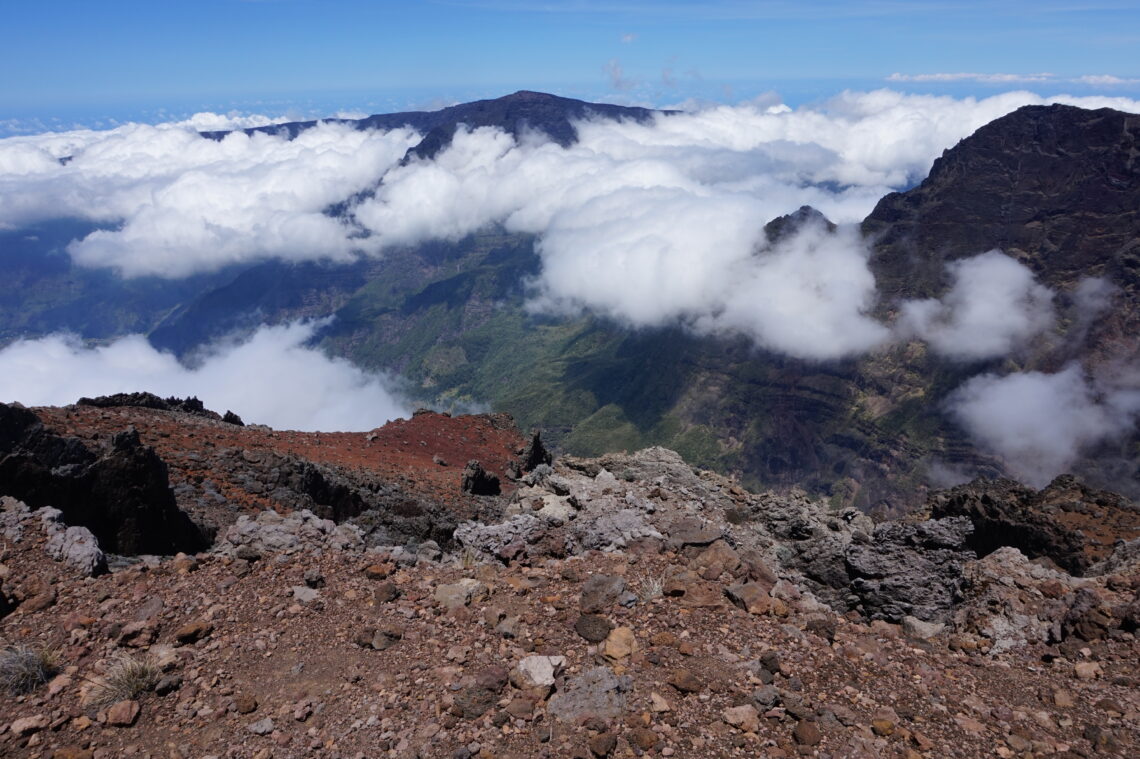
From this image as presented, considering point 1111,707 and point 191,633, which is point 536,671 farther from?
point 1111,707


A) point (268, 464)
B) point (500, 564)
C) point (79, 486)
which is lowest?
point (268, 464)

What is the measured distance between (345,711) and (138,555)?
366 inches

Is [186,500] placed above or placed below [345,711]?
below

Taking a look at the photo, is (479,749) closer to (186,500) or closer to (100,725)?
(100,725)

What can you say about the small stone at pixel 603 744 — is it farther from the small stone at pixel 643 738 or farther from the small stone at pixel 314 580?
the small stone at pixel 314 580

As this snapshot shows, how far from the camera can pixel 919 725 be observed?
32.0ft

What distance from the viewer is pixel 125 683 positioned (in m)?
10.0

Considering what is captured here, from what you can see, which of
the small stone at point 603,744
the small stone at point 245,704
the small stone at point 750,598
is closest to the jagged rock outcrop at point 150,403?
the small stone at point 245,704

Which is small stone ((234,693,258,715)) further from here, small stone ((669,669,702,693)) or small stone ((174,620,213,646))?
small stone ((669,669,702,693))

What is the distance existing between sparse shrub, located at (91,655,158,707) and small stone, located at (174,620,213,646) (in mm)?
1009

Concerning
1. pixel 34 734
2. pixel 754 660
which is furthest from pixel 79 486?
pixel 754 660

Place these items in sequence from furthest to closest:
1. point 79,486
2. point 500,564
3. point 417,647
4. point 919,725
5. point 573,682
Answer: point 79,486 < point 500,564 < point 417,647 < point 573,682 < point 919,725

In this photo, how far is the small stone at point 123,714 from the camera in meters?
9.55

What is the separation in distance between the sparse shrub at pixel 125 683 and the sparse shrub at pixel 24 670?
86 cm
